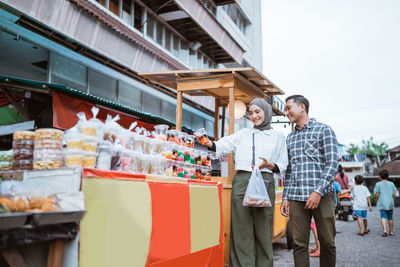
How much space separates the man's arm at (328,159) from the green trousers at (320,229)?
0.20 meters

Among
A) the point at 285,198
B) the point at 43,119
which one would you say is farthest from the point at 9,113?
the point at 285,198

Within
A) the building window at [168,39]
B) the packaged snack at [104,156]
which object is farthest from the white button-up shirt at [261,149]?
the building window at [168,39]

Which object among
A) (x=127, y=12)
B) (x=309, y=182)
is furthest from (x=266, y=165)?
(x=127, y=12)

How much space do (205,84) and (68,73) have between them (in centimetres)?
508

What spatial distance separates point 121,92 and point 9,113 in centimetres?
466

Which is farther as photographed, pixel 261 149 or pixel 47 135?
pixel 261 149

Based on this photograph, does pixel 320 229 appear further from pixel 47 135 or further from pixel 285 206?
pixel 47 135

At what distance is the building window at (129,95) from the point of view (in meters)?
11.5

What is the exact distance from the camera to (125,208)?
8.46 ft

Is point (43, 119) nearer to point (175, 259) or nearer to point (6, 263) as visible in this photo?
point (175, 259)

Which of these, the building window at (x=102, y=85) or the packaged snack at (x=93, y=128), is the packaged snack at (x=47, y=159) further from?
the building window at (x=102, y=85)

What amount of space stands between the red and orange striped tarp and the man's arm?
4.13 ft

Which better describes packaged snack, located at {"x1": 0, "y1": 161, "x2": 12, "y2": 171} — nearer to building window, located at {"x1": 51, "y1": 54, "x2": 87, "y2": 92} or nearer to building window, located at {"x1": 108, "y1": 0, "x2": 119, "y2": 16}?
building window, located at {"x1": 51, "y1": 54, "x2": 87, "y2": 92}

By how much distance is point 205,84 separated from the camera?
5984mm
